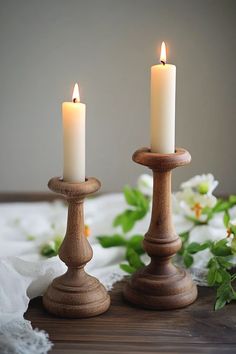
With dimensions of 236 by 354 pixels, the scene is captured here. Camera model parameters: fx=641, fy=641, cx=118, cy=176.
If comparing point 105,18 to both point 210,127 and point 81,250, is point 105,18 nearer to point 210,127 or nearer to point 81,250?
point 210,127

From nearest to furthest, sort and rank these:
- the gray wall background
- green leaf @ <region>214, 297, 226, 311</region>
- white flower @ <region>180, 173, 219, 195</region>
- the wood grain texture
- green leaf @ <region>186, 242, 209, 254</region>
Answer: the wood grain texture
green leaf @ <region>214, 297, 226, 311</region>
green leaf @ <region>186, 242, 209, 254</region>
white flower @ <region>180, 173, 219, 195</region>
the gray wall background

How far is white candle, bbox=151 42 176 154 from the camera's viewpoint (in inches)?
34.9

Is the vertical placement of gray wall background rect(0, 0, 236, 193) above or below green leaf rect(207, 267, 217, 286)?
above

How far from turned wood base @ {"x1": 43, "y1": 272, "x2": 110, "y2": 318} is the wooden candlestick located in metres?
0.06

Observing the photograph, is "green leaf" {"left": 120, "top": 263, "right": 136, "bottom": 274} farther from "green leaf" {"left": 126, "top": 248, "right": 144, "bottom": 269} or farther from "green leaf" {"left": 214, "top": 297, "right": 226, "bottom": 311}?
"green leaf" {"left": 214, "top": 297, "right": 226, "bottom": 311}

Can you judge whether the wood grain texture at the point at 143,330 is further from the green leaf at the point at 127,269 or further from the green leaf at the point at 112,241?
the green leaf at the point at 112,241

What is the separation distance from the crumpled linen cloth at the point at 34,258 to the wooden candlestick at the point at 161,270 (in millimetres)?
95

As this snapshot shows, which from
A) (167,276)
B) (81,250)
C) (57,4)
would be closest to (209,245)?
(167,276)

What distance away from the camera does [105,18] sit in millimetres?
1799

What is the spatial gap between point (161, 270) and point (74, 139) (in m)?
0.24

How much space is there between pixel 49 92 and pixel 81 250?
1.02 metres

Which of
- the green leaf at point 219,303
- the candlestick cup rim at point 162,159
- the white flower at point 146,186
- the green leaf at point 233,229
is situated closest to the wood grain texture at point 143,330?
the green leaf at point 219,303

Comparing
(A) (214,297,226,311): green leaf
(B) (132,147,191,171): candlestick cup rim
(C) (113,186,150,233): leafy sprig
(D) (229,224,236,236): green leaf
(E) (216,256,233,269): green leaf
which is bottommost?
(A) (214,297,226,311): green leaf

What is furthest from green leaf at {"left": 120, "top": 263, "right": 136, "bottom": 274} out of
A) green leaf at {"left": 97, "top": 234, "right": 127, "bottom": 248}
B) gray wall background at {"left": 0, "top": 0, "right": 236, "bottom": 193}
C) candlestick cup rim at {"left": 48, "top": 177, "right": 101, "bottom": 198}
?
gray wall background at {"left": 0, "top": 0, "right": 236, "bottom": 193}
